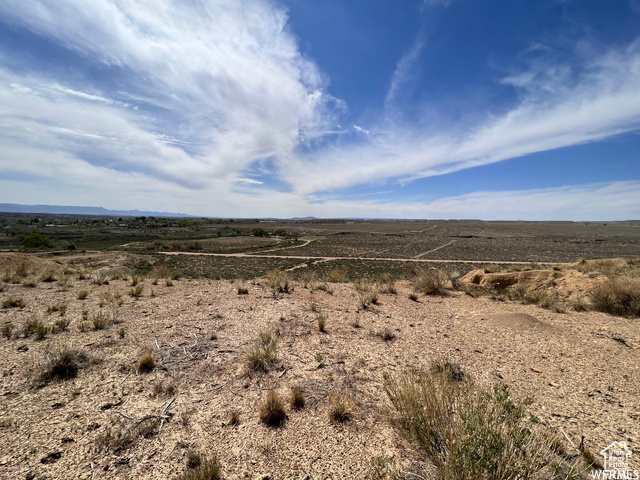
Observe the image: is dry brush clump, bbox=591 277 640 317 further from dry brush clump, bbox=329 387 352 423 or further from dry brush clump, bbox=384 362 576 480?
dry brush clump, bbox=329 387 352 423

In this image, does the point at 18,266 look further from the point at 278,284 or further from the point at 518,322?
the point at 518,322

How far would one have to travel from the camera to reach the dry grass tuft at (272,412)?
132 inches

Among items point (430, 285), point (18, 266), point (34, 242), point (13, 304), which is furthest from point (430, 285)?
point (34, 242)

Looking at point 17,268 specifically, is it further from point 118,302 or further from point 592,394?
point 592,394

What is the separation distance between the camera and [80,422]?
3.23 meters

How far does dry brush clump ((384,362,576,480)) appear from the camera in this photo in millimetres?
2037

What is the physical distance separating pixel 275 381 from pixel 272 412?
2.86 ft

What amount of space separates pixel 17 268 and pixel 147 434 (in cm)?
1385

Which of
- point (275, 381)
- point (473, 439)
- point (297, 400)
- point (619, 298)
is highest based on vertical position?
point (473, 439)

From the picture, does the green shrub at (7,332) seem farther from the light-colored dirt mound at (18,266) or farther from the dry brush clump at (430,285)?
the dry brush clump at (430,285)

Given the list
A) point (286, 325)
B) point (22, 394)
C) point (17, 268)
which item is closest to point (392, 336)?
point (286, 325)

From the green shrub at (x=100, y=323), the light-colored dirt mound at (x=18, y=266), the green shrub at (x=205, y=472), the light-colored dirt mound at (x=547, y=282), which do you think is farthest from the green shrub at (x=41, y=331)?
the light-colored dirt mound at (x=547, y=282)

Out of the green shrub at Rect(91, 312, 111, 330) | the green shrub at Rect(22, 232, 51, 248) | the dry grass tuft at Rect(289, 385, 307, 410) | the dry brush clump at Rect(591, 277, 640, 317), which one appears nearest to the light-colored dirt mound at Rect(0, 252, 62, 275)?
the green shrub at Rect(91, 312, 111, 330)

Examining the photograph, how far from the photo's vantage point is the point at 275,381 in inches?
167
